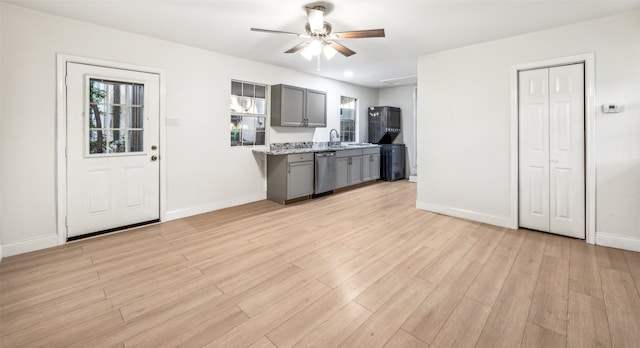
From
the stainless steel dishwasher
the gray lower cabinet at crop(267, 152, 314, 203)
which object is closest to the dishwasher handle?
the stainless steel dishwasher

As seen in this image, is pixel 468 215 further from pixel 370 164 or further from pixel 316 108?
pixel 316 108

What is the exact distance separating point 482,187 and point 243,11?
3810mm

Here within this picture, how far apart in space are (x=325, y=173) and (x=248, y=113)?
1.84 metres

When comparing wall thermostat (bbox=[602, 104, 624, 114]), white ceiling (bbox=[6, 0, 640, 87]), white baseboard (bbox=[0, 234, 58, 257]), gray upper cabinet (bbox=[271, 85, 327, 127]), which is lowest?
white baseboard (bbox=[0, 234, 58, 257])

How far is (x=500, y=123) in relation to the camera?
379 cm

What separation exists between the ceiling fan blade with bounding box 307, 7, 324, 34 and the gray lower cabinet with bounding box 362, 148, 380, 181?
4085mm

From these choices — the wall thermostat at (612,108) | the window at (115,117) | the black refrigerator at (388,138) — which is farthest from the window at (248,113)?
the wall thermostat at (612,108)

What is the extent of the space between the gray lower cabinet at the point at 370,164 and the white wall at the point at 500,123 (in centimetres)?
216

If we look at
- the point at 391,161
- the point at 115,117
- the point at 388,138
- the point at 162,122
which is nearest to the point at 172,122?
the point at 162,122

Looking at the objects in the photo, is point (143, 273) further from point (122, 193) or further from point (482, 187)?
point (482, 187)

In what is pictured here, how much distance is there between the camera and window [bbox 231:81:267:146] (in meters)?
4.87

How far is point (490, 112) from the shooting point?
387cm

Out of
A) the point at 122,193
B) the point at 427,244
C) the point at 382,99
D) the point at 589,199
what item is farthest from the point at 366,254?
the point at 382,99

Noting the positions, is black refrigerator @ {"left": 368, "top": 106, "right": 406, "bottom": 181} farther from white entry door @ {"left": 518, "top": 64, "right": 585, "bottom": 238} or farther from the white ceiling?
white entry door @ {"left": 518, "top": 64, "right": 585, "bottom": 238}
